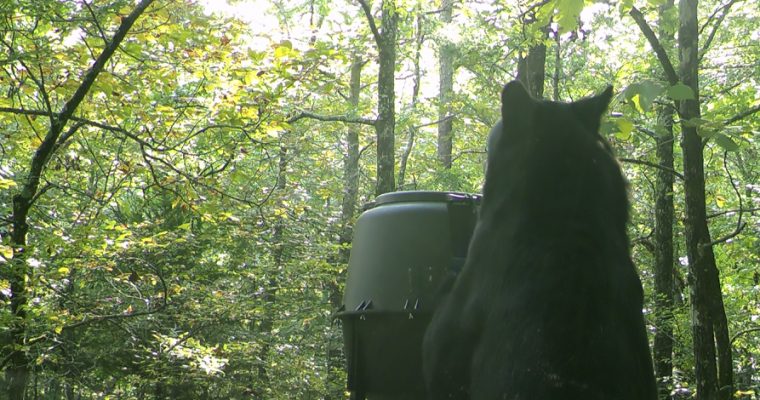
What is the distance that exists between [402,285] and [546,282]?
955 millimetres

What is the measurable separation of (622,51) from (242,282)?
30.5ft

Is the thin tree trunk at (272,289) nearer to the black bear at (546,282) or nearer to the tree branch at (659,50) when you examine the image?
the tree branch at (659,50)

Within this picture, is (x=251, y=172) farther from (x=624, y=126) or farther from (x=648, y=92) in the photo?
(x=648, y=92)

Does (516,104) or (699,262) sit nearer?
(516,104)

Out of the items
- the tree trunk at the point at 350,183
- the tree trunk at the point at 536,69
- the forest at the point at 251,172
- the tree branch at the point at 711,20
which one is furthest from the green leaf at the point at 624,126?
the tree trunk at the point at 350,183

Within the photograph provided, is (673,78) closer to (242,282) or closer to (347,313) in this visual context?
(347,313)

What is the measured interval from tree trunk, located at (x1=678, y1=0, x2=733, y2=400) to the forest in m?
0.02

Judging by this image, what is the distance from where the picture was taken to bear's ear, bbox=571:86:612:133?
2758 mm

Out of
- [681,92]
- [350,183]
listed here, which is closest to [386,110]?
[681,92]

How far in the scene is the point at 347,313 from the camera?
3109mm

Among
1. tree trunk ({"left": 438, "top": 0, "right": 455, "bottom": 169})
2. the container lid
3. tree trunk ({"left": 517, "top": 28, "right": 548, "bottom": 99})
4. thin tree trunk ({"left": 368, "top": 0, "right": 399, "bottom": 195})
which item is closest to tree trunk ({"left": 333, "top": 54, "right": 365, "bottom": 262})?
tree trunk ({"left": 438, "top": 0, "right": 455, "bottom": 169})

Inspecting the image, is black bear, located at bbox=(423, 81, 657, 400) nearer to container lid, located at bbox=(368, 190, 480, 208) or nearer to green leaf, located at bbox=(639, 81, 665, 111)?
green leaf, located at bbox=(639, 81, 665, 111)

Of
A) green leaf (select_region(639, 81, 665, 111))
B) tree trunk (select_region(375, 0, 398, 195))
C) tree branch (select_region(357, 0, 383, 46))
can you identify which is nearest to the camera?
green leaf (select_region(639, 81, 665, 111))

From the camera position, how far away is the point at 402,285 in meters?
2.98
